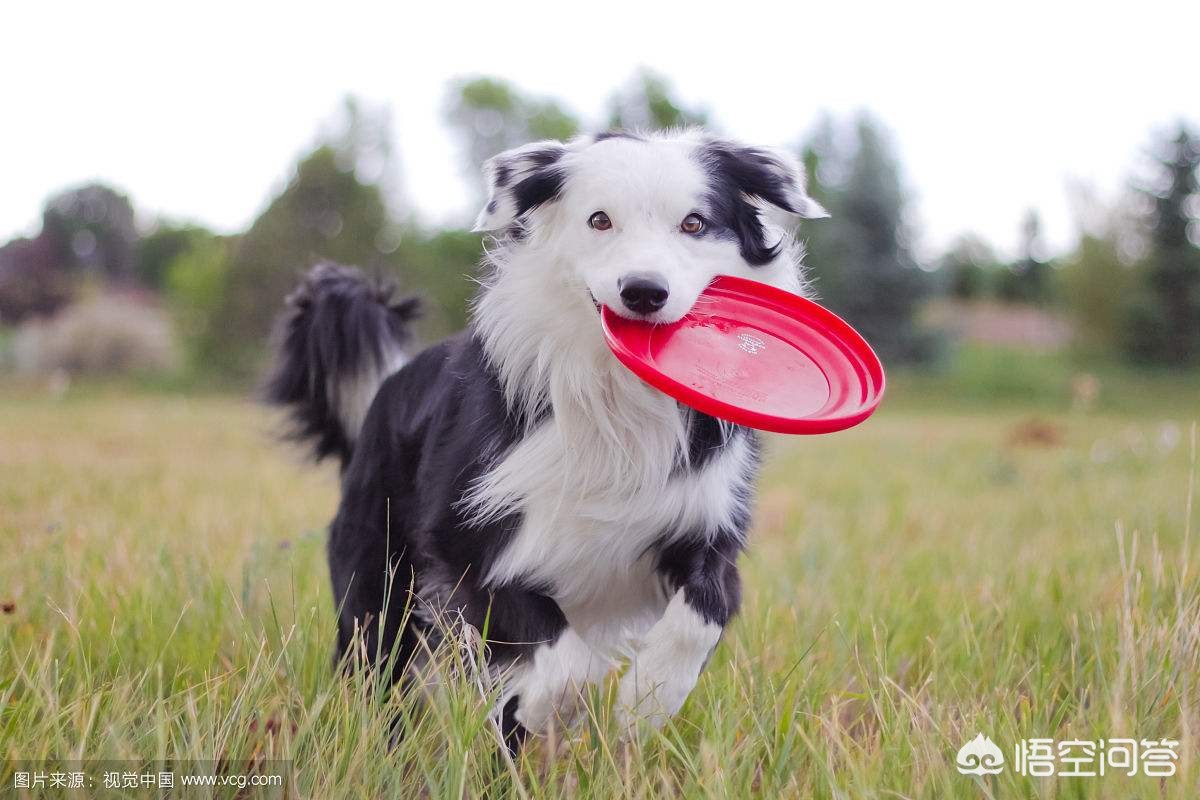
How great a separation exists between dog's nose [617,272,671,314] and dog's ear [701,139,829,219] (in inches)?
22.6

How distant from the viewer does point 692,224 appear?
2584 mm

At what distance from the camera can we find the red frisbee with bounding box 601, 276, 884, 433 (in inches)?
92.0

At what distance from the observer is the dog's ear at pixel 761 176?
111 inches

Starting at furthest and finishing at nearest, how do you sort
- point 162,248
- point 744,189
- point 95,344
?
point 162,248, point 95,344, point 744,189

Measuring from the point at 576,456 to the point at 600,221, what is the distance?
61 centimetres

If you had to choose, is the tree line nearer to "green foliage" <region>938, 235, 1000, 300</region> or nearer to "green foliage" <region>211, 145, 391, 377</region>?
"green foliage" <region>211, 145, 391, 377</region>

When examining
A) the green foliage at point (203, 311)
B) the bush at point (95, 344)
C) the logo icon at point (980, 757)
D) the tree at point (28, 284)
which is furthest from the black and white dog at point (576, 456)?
the tree at point (28, 284)

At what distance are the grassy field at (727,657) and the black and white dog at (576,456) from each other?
0.17m

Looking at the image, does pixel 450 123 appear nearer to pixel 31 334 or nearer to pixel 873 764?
pixel 31 334

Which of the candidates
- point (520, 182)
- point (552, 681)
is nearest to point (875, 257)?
point (520, 182)

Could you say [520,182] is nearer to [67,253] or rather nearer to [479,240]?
[479,240]

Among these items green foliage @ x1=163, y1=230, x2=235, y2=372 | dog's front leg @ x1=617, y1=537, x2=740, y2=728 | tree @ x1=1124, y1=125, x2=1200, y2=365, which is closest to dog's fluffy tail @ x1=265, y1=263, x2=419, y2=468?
dog's front leg @ x1=617, y1=537, x2=740, y2=728

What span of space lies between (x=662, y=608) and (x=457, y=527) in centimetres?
58

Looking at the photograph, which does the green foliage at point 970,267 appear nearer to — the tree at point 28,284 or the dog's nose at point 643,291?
the tree at point 28,284
